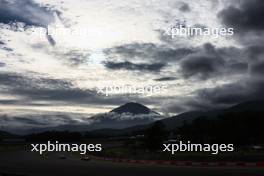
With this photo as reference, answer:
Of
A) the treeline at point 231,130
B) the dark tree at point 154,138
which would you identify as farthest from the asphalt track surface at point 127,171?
the treeline at point 231,130

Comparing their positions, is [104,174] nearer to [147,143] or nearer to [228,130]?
[147,143]

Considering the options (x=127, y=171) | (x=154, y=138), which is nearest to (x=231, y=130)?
A: (x=154, y=138)

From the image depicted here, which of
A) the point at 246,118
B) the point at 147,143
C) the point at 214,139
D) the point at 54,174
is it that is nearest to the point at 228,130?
the point at 214,139

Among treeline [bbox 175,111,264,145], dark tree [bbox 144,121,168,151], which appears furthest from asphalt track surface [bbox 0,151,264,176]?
treeline [bbox 175,111,264,145]

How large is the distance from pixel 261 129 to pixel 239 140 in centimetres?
1835

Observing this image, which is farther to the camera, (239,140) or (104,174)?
(239,140)

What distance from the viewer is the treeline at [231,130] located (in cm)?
15062

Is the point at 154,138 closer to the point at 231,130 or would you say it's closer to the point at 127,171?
the point at 231,130

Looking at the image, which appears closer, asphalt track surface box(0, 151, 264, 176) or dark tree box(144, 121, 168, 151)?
asphalt track surface box(0, 151, 264, 176)

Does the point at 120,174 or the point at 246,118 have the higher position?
the point at 246,118

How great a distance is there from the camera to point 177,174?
1871 inches

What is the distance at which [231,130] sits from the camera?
15525cm

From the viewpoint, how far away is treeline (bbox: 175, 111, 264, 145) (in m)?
151

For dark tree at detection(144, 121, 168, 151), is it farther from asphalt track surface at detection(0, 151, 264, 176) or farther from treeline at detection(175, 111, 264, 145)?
asphalt track surface at detection(0, 151, 264, 176)
